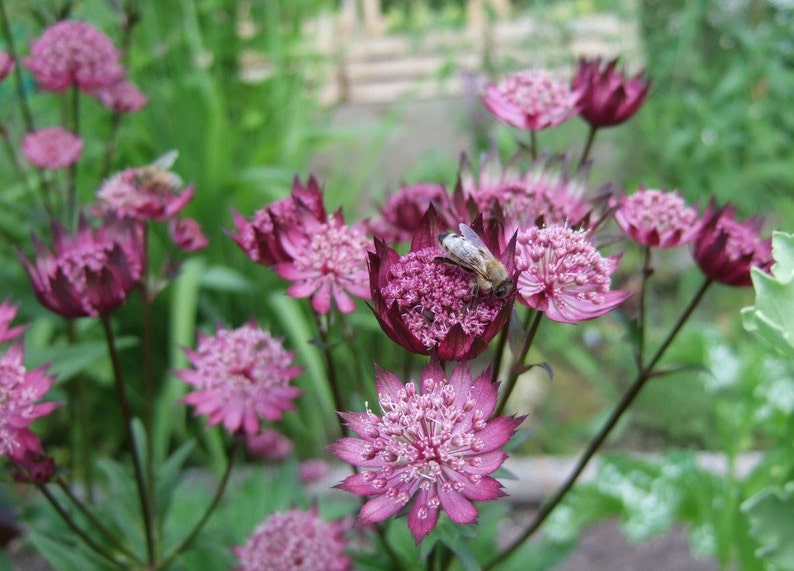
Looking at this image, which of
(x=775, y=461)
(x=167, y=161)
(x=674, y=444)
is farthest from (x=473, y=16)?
(x=167, y=161)

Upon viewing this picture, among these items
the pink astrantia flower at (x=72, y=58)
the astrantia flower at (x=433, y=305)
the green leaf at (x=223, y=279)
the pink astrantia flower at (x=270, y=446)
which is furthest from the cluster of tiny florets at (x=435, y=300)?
the green leaf at (x=223, y=279)

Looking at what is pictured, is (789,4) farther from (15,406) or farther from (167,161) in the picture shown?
(15,406)

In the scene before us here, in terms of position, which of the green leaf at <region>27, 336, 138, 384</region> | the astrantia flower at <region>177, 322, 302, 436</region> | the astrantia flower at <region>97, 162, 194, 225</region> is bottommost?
the green leaf at <region>27, 336, 138, 384</region>

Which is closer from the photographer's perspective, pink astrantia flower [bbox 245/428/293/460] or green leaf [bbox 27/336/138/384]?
green leaf [bbox 27/336/138/384]

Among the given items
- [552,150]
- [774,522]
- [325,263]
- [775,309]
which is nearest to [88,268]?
[325,263]

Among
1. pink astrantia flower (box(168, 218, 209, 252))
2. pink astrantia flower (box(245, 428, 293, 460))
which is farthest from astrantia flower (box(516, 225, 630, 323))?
pink astrantia flower (box(245, 428, 293, 460))

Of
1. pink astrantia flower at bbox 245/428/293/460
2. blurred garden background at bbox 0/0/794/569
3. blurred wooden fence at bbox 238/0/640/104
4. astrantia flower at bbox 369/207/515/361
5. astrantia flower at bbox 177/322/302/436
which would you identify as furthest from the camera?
blurred wooden fence at bbox 238/0/640/104

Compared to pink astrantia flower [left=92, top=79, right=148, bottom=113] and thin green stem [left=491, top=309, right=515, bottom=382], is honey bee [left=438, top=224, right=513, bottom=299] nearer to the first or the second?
thin green stem [left=491, top=309, right=515, bottom=382]
